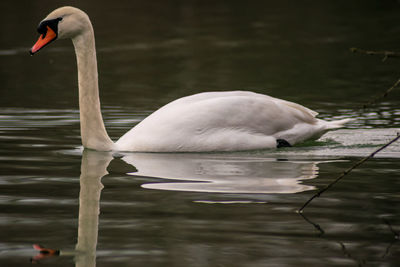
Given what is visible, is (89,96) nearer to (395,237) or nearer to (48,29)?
(48,29)

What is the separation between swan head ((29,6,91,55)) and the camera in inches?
360

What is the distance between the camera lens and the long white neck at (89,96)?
9.34m

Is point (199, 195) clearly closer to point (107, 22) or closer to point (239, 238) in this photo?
point (239, 238)

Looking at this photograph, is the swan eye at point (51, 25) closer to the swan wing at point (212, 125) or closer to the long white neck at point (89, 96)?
the long white neck at point (89, 96)

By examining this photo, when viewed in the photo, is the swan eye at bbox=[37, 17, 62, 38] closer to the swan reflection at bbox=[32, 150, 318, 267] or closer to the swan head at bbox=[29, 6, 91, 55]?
the swan head at bbox=[29, 6, 91, 55]

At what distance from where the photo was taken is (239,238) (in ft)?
19.0

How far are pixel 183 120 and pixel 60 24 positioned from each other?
Answer: 1.53 m

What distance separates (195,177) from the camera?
7957mm

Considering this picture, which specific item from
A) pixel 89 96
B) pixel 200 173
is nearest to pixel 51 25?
pixel 89 96

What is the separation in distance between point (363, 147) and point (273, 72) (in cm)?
755

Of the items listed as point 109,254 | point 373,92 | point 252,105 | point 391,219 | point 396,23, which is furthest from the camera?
point 396,23

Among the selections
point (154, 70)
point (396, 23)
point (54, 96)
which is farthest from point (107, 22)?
point (54, 96)

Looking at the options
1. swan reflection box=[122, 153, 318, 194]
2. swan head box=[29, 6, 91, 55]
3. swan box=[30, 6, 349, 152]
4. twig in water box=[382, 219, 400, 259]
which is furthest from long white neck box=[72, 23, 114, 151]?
twig in water box=[382, 219, 400, 259]

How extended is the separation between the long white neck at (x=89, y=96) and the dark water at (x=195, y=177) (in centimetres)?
14
